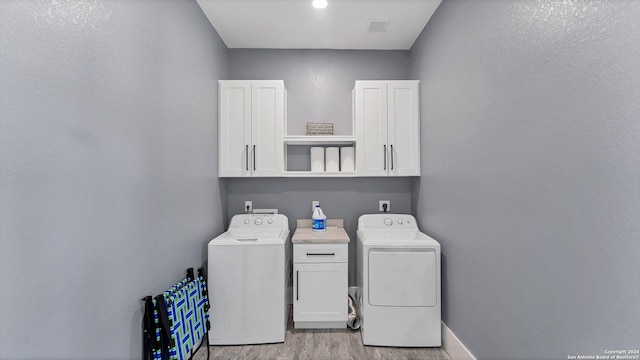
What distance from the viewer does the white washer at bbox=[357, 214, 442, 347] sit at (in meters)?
2.10

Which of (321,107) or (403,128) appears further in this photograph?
(321,107)

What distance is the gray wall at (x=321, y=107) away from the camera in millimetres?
2920

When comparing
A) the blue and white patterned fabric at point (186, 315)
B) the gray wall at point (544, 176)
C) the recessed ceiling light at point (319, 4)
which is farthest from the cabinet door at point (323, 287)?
the recessed ceiling light at point (319, 4)

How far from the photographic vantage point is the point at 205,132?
2.33 m

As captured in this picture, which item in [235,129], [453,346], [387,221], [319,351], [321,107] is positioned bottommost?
[319,351]

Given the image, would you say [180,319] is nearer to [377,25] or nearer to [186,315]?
[186,315]

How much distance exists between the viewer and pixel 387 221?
9.07ft

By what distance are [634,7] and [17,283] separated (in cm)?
216

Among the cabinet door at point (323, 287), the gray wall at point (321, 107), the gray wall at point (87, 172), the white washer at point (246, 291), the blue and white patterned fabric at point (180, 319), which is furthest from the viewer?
the gray wall at point (321, 107)

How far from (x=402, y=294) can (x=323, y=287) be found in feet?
2.15

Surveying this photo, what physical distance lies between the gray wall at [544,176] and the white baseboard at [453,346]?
0.05 meters

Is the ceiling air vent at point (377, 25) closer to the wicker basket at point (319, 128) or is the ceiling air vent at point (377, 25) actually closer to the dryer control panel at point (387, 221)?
the wicker basket at point (319, 128)

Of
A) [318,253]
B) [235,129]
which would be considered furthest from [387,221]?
[235,129]

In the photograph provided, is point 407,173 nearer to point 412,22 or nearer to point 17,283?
point 412,22
